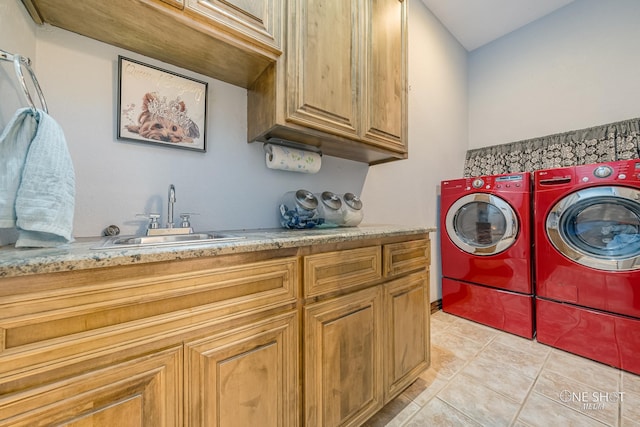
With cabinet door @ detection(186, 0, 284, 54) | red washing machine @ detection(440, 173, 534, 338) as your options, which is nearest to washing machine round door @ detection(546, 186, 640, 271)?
red washing machine @ detection(440, 173, 534, 338)

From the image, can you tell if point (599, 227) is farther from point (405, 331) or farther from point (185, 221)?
point (185, 221)

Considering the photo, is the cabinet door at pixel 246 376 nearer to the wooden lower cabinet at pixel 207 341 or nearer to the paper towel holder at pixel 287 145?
the wooden lower cabinet at pixel 207 341

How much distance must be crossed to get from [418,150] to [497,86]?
1431 mm

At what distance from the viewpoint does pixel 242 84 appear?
1327mm

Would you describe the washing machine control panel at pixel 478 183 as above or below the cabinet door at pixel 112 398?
above

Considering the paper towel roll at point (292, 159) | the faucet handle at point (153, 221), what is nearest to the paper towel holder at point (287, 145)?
the paper towel roll at point (292, 159)

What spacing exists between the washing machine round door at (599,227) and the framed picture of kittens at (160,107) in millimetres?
2432

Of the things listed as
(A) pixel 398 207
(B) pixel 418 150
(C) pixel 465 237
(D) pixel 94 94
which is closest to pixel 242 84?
(D) pixel 94 94

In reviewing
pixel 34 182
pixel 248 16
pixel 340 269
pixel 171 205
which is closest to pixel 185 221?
pixel 171 205

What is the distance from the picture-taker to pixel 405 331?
1.32 meters

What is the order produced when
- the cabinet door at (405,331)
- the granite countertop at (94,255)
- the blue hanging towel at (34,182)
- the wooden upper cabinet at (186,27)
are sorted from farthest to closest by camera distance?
the cabinet door at (405,331), the wooden upper cabinet at (186,27), the blue hanging towel at (34,182), the granite countertop at (94,255)

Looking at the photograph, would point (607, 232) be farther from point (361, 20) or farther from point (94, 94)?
point (94, 94)

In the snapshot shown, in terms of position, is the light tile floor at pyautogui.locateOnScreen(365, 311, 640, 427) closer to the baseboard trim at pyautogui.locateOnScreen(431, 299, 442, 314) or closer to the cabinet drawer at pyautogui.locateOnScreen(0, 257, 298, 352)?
the baseboard trim at pyautogui.locateOnScreen(431, 299, 442, 314)

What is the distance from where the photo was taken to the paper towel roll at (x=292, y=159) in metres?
1.38
